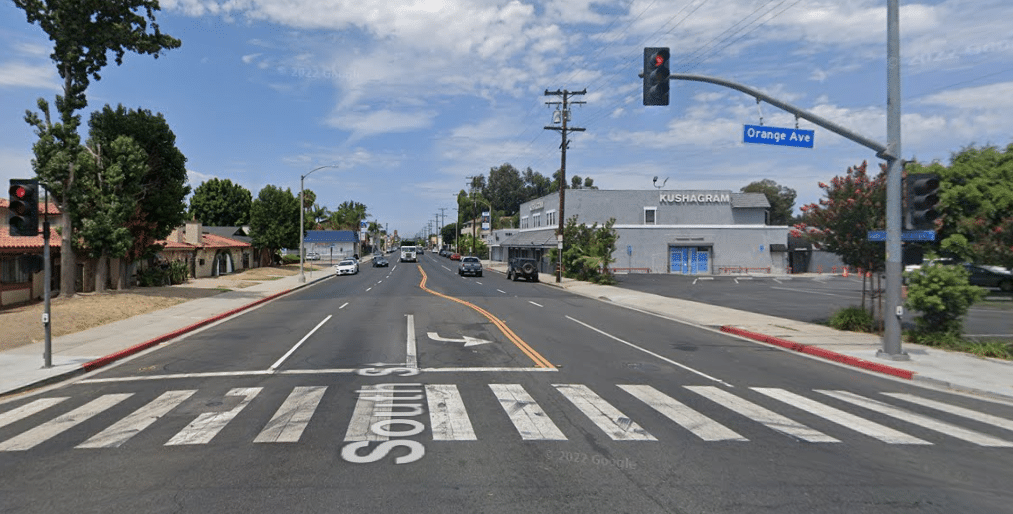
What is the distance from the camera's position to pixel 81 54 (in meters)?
25.0

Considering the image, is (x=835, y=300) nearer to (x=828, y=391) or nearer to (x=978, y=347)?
(x=978, y=347)

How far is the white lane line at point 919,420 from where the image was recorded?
746 centimetres

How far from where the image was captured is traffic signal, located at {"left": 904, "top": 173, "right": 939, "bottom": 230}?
13.1 meters

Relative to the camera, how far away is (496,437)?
284 inches

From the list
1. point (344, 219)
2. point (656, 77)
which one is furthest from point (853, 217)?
point (344, 219)

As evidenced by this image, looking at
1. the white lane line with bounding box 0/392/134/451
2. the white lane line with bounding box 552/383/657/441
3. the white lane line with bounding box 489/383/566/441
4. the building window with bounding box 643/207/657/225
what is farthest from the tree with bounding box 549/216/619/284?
the white lane line with bounding box 0/392/134/451

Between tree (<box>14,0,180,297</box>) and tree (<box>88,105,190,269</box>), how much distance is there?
322cm

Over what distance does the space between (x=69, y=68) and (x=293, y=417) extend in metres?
24.6

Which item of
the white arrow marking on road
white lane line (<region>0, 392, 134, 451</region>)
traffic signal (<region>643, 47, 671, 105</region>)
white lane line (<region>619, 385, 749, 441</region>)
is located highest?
traffic signal (<region>643, 47, 671, 105</region>)

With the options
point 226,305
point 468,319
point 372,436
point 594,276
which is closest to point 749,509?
point 372,436

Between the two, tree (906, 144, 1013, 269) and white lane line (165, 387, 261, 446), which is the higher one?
tree (906, 144, 1013, 269)

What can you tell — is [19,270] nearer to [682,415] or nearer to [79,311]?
[79,311]

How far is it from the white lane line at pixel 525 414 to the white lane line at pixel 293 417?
8.76 feet

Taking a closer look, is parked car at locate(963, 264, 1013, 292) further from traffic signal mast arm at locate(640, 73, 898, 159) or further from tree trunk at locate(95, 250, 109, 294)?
tree trunk at locate(95, 250, 109, 294)
